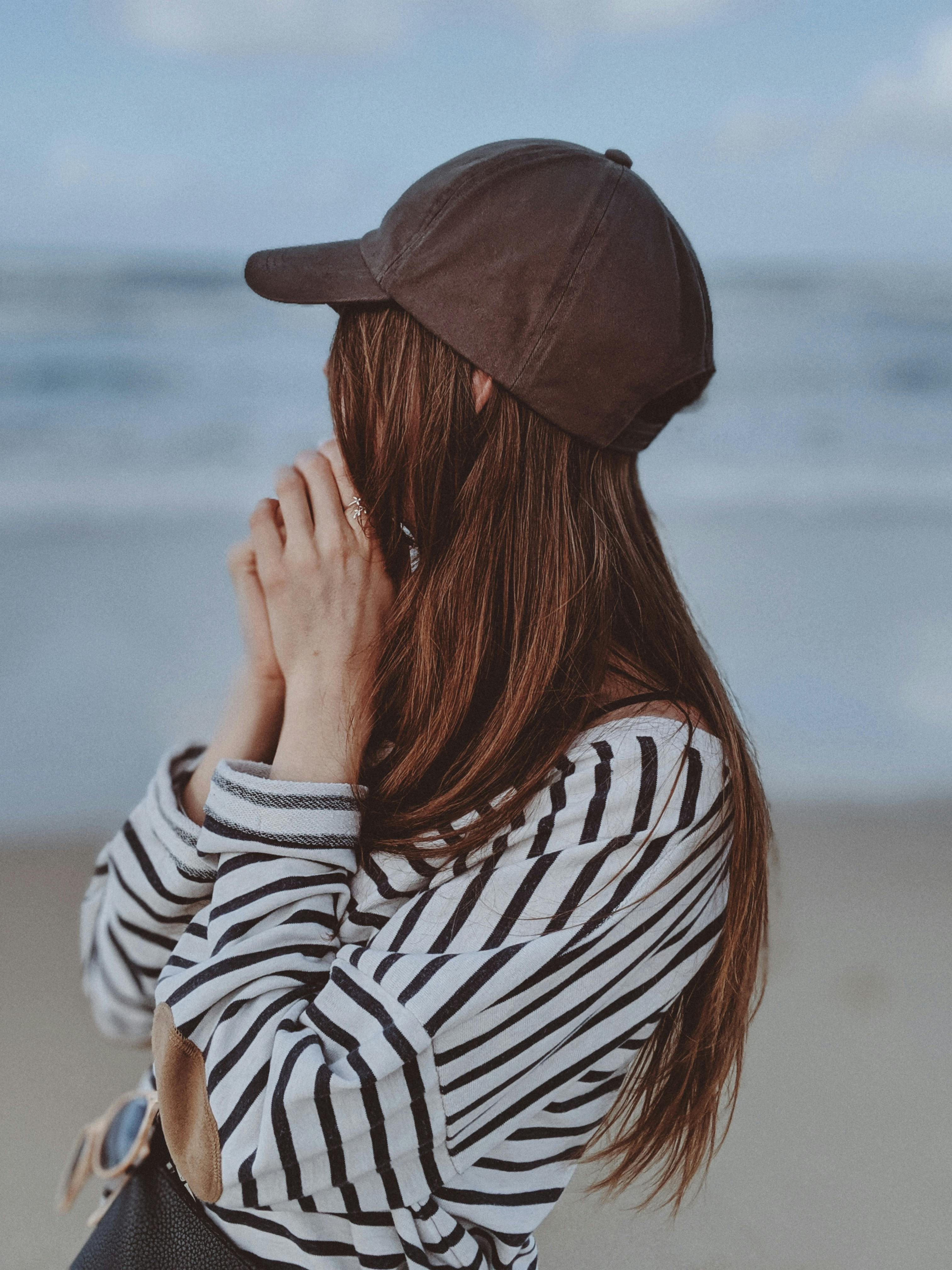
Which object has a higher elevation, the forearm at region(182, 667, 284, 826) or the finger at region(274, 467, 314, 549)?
the finger at region(274, 467, 314, 549)

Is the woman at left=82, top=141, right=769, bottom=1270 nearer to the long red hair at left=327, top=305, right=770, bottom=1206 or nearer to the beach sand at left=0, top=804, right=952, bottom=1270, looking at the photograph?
the long red hair at left=327, top=305, right=770, bottom=1206

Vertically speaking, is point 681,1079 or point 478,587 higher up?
point 478,587

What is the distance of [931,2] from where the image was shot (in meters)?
9.53

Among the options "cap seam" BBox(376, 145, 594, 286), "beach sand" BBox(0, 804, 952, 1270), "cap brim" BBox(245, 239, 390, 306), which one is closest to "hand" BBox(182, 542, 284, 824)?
"cap brim" BBox(245, 239, 390, 306)

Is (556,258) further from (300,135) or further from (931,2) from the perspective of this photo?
(300,135)

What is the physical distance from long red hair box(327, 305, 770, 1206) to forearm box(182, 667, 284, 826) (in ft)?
0.72

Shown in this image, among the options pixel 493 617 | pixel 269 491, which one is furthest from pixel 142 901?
pixel 269 491

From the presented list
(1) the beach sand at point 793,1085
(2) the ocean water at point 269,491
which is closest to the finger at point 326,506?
(2) the ocean water at point 269,491

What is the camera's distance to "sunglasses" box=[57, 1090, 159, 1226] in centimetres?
119

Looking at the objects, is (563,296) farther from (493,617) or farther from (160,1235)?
(160,1235)

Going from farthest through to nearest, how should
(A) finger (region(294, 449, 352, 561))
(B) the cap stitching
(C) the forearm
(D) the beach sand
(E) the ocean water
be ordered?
(E) the ocean water
(D) the beach sand
(C) the forearm
(A) finger (region(294, 449, 352, 561))
(B) the cap stitching

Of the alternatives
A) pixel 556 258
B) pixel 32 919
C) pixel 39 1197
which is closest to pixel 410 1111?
pixel 556 258

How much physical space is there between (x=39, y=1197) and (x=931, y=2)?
455 inches

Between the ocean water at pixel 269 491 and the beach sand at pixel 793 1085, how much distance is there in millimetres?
420
